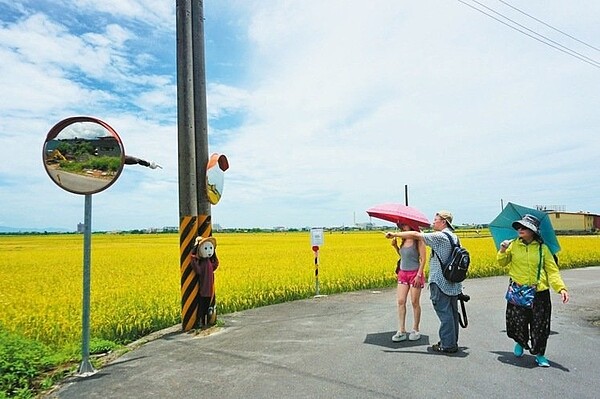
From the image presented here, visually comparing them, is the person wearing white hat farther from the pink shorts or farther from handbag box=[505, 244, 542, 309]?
handbag box=[505, 244, 542, 309]

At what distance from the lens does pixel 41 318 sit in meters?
7.79

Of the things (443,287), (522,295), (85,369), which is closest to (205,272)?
(85,369)

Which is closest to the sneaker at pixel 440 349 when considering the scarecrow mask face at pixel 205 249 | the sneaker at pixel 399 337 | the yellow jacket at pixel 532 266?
the sneaker at pixel 399 337

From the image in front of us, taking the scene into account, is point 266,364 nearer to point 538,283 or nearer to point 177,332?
point 177,332

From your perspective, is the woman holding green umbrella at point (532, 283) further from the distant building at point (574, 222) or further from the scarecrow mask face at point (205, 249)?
the distant building at point (574, 222)

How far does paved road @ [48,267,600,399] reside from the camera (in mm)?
4664

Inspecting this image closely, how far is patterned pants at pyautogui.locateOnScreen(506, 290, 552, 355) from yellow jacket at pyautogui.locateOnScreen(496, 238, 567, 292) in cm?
16

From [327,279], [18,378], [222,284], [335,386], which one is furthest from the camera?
[327,279]

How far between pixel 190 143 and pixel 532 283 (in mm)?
5394

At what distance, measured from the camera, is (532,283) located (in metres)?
5.58

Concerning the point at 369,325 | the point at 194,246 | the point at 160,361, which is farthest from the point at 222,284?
the point at 160,361

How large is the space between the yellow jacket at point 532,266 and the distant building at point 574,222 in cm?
7181

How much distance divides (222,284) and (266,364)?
624 cm

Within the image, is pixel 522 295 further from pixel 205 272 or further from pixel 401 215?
pixel 205 272
